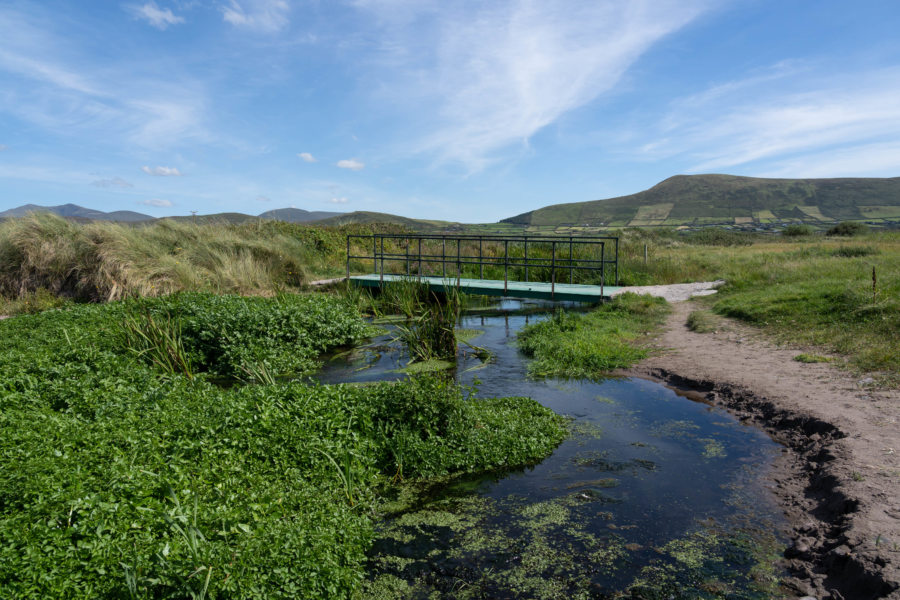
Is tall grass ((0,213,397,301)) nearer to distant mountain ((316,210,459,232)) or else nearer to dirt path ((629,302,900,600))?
dirt path ((629,302,900,600))

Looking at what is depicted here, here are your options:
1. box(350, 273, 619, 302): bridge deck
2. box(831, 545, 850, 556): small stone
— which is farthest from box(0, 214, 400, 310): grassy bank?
box(831, 545, 850, 556): small stone

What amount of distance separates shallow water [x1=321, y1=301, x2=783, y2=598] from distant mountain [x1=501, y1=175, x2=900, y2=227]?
86362 mm

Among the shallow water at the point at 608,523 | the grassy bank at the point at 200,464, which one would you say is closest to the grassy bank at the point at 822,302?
the shallow water at the point at 608,523

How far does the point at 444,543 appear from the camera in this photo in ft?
12.4

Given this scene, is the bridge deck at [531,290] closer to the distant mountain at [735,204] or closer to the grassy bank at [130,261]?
the grassy bank at [130,261]

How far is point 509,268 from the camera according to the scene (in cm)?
1753

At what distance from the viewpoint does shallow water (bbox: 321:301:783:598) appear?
330 cm

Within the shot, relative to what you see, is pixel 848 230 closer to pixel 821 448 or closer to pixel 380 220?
pixel 380 220

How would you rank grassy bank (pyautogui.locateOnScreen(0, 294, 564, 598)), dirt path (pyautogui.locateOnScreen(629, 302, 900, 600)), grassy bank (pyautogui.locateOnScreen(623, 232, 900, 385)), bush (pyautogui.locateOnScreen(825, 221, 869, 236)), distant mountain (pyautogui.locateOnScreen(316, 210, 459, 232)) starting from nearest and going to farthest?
grassy bank (pyautogui.locateOnScreen(0, 294, 564, 598)) → dirt path (pyautogui.locateOnScreen(629, 302, 900, 600)) → grassy bank (pyautogui.locateOnScreen(623, 232, 900, 385)) → distant mountain (pyautogui.locateOnScreen(316, 210, 459, 232)) → bush (pyautogui.locateOnScreen(825, 221, 869, 236))

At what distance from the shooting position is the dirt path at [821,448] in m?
3.15

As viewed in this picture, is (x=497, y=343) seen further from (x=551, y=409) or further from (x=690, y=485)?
(x=690, y=485)

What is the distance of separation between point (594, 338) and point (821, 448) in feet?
14.2

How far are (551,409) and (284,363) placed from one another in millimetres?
3933

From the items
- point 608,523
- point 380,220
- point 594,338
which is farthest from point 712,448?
point 380,220
